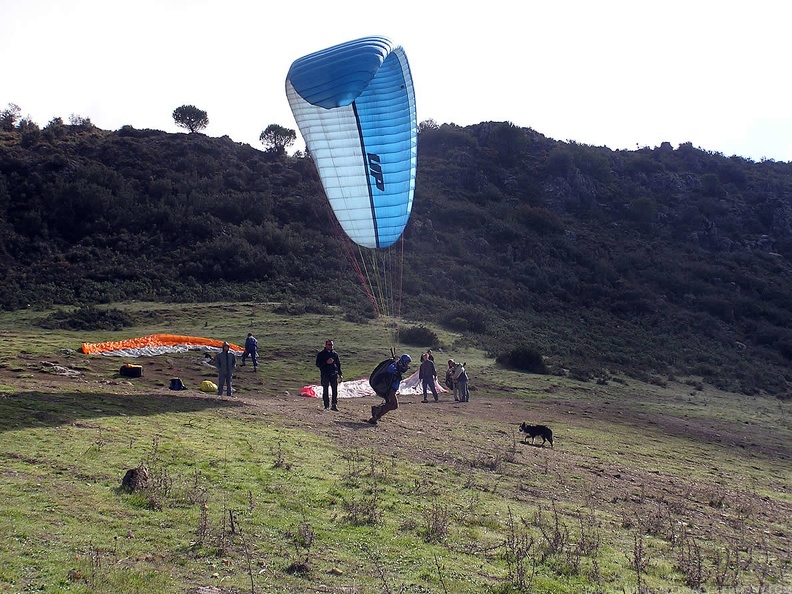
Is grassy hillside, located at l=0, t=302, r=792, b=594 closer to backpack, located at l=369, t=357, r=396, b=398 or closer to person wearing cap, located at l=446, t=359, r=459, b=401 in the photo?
backpack, located at l=369, t=357, r=396, b=398

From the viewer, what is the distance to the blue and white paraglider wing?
1470 cm

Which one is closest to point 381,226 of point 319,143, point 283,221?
point 319,143

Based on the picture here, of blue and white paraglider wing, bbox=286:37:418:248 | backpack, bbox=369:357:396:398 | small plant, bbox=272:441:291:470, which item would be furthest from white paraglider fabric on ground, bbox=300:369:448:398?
small plant, bbox=272:441:291:470

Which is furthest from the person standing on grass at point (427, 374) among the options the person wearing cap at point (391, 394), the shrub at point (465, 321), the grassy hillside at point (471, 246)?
the shrub at point (465, 321)

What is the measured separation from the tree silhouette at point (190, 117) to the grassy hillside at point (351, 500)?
2057 inches

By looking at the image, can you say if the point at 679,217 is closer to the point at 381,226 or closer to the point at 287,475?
the point at 381,226

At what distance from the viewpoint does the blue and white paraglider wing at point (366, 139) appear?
14.7 meters

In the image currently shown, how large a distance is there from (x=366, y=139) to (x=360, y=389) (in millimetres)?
7584

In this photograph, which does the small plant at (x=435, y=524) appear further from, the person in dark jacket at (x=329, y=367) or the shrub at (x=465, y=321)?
the shrub at (x=465, y=321)

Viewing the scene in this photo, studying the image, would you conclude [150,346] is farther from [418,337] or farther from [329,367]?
[418,337]

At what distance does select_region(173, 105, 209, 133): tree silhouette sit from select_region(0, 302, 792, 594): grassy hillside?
5226cm

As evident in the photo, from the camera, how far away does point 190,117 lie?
66.6 meters

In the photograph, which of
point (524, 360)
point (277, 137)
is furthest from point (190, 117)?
point (524, 360)

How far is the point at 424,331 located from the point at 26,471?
23.0 metres
